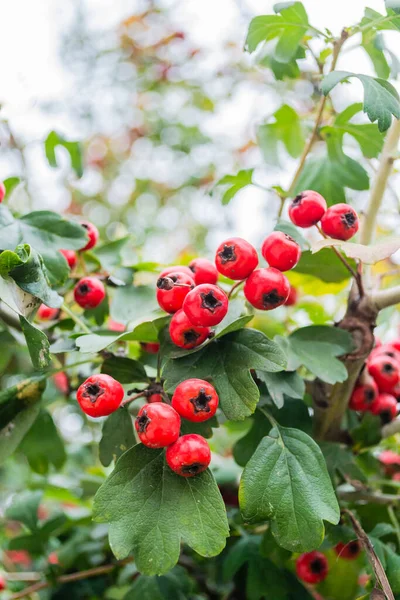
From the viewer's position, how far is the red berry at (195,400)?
93 cm

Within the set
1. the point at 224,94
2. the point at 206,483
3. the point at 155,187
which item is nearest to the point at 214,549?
the point at 206,483

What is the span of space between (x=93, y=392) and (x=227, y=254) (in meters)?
0.34

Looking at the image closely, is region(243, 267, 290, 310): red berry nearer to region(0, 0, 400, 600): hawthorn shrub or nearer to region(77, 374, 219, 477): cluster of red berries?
region(0, 0, 400, 600): hawthorn shrub

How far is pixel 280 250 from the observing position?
1.05 m

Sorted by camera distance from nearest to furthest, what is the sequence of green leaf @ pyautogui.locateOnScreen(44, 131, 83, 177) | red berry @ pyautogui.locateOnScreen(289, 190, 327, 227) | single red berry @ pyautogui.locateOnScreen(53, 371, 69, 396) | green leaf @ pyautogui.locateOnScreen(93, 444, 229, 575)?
green leaf @ pyautogui.locateOnScreen(93, 444, 229, 575) → red berry @ pyautogui.locateOnScreen(289, 190, 327, 227) → green leaf @ pyautogui.locateOnScreen(44, 131, 83, 177) → single red berry @ pyautogui.locateOnScreen(53, 371, 69, 396)

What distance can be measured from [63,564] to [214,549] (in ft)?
2.98

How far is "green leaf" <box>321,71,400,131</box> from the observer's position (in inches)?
41.7

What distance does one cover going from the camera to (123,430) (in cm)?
112

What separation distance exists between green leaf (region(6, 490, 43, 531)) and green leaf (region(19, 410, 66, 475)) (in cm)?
22

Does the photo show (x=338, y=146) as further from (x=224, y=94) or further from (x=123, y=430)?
(x=224, y=94)

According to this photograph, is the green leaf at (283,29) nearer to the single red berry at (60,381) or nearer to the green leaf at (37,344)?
the green leaf at (37,344)

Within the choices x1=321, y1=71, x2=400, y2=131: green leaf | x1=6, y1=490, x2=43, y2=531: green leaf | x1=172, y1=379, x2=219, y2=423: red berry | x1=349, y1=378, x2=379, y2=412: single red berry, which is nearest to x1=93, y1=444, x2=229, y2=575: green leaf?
x1=172, y1=379, x2=219, y2=423: red berry

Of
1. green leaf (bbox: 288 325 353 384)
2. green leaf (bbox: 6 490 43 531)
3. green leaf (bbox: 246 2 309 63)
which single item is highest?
green leaf (bbox: 246 2 309 63)

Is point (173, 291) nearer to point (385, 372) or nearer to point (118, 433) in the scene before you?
point (118, 433)
